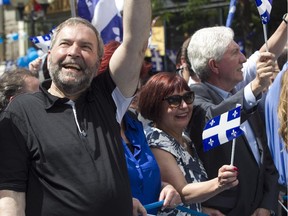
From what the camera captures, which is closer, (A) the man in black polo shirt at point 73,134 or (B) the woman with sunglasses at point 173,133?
(A) the man in black polo shirt at point 73,134

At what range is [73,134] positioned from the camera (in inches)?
101

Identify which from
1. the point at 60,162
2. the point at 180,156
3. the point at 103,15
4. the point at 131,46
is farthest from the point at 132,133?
the point at 103,15

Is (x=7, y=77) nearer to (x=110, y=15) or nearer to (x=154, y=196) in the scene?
(x=110, y=15)

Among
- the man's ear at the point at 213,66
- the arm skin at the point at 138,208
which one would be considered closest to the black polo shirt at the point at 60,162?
Result: the arm skin at the point at 138,208

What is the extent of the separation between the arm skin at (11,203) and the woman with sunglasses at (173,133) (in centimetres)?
105

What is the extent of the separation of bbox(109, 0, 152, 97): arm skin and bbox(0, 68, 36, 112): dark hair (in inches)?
51.6

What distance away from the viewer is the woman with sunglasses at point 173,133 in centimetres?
333

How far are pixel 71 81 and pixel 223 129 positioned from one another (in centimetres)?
90

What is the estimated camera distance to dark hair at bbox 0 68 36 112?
A: 3924 mm

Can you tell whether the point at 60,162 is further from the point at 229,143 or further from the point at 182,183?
the point at 229,143

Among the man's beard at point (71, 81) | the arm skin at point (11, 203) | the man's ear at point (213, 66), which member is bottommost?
the arm skin at point (11, 203)

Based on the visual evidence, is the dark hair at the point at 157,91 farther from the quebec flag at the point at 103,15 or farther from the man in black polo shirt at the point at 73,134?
the quebec flag at the point at 103,15

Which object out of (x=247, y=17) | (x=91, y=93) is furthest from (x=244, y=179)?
(x=247, y=17)

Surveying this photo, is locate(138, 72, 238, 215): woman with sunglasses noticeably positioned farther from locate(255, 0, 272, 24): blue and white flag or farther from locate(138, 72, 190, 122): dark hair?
locate(255, 0, 272, 24): blue and white flag
